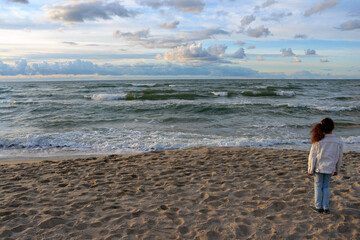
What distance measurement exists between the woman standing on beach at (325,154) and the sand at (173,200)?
2.03 ft

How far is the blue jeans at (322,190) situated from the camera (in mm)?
3935

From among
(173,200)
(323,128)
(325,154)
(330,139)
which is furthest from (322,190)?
(173,200)

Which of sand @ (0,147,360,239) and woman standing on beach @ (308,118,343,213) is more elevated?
woman standing on beach @ (308,118,343,213)

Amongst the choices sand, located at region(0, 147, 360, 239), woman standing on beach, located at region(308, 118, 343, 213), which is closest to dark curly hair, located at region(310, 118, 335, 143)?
woman standing on beach, located at region(308, 118, 343, 213)

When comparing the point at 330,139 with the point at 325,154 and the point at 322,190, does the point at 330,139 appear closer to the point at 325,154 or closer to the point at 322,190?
the point at 325,154

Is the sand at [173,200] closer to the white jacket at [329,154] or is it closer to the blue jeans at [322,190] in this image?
the blue jeans at [322,190]

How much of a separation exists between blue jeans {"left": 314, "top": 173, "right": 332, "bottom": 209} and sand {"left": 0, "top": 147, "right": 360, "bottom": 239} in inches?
7.0

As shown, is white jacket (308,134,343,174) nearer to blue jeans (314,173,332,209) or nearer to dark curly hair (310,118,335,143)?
dark curly hair (310,118,335,143)

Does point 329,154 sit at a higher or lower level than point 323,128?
lower

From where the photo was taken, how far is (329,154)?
148 inches

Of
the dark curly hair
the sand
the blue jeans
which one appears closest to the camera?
the sand

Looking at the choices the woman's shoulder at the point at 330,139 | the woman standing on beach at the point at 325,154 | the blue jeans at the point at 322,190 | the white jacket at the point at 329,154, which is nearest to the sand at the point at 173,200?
the blue jeans at the point at 322,190

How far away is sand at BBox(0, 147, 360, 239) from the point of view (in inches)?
140

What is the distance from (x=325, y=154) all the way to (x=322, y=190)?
2.15 feet
